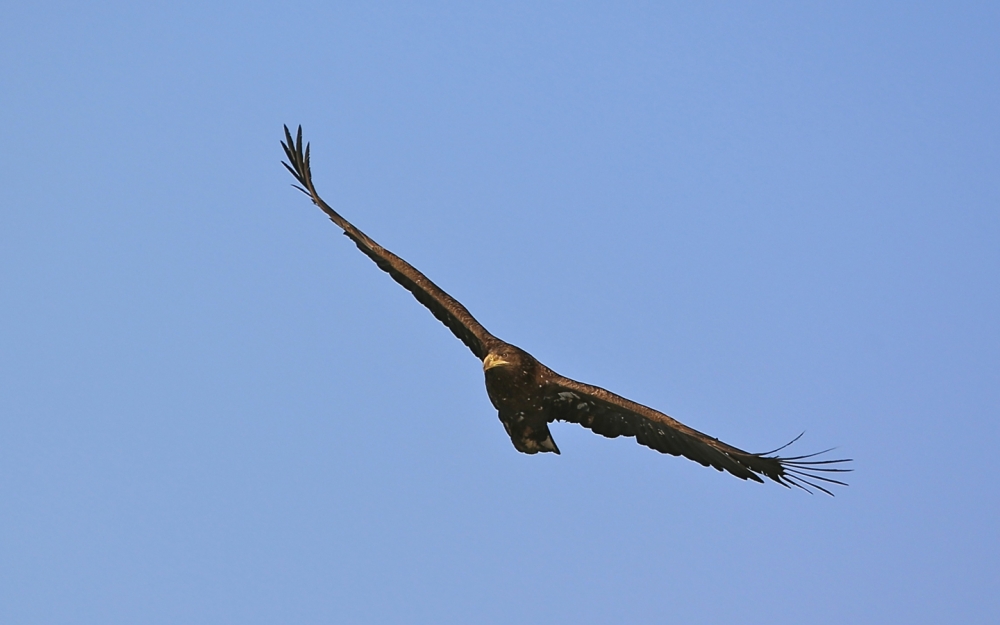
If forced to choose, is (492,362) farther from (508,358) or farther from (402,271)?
(402,271)

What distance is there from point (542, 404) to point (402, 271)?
8.46 feet

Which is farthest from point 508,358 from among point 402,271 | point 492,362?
point 402,271

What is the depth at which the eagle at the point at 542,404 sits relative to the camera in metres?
14.7

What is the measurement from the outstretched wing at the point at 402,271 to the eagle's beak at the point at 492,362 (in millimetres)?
767

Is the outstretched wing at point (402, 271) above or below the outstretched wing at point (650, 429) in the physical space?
above

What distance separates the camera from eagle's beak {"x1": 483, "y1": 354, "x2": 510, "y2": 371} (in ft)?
50.6

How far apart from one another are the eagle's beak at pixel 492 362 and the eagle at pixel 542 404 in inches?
0.4

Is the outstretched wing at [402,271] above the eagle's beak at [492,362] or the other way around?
above

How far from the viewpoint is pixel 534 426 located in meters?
16.0

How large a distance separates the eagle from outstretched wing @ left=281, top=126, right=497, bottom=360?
0.04 ft

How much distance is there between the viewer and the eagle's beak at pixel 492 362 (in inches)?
607

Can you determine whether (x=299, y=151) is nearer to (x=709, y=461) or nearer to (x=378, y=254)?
(x=378, y=254)

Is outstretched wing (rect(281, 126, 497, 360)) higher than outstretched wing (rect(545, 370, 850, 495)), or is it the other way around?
outstretched wing (rect(281, 126, 497, 360))

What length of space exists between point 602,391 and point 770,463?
212cm
